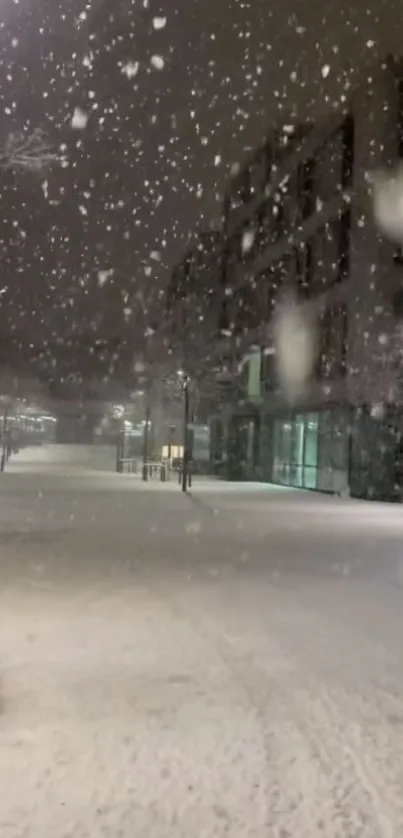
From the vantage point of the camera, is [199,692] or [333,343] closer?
[199,692]

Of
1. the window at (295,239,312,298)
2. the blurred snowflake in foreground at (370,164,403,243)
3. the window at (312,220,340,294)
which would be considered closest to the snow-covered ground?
the blurred snowflake in foreground at (370,164,403,243)

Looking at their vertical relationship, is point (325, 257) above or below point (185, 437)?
above

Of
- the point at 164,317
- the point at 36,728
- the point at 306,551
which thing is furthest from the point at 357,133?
the point at 36,728

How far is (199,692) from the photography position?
708 centimetres

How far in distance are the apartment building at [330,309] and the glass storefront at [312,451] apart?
0.06 metres

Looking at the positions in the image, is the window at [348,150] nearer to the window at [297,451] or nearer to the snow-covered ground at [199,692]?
the window at [297,451]

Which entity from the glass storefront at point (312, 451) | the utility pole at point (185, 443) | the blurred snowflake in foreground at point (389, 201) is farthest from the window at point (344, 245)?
the utility pole at point (185, 443)

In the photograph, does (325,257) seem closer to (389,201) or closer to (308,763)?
(389,201)

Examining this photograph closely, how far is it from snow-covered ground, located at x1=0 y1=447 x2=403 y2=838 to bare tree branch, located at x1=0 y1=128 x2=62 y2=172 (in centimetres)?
483

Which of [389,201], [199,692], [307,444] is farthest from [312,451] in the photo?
[199,692]

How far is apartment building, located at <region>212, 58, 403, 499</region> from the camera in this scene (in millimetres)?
32812

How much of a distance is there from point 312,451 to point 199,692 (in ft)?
103

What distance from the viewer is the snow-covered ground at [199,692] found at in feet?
15.7

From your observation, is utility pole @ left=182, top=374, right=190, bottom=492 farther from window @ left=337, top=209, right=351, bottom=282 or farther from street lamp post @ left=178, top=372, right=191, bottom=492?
window @ left=337, top=209, right=351, bottom=282
